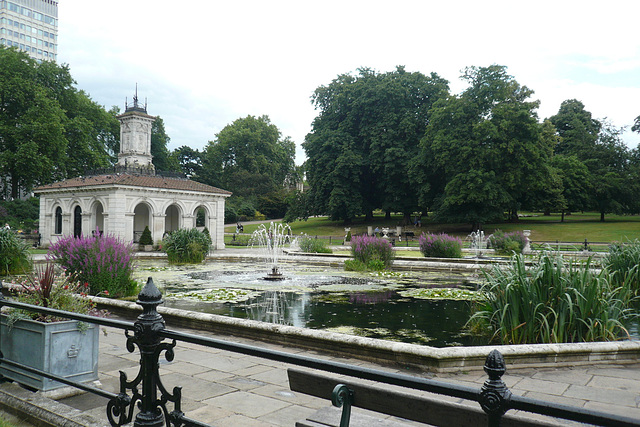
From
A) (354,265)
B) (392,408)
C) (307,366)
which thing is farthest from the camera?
(354,265)

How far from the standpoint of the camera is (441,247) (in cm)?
2062

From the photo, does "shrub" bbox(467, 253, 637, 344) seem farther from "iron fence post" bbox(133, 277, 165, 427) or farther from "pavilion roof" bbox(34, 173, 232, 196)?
"pavilion roof" bbox(34, 173, 232, 196)

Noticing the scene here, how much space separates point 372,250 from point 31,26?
114 metres

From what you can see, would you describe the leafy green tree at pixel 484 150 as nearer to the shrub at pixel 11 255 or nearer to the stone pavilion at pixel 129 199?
the stone pavilion at pixel 129 199

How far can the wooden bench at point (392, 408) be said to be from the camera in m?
2.08

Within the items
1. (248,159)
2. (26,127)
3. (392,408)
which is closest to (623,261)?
(392,408)

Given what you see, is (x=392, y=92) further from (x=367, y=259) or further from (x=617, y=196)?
(x=367, y=259)

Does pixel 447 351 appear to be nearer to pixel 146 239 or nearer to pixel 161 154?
pixel 146 239

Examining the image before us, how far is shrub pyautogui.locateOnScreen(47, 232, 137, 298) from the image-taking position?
1016cm

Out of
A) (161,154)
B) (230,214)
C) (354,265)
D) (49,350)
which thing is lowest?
(354,265)

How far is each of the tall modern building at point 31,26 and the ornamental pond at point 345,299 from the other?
103851 mm

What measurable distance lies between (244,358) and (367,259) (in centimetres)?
1189

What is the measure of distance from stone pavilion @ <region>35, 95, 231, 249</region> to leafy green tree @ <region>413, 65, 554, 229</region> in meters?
18.8

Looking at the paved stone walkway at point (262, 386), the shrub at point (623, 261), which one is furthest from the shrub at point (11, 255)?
the shrub at point (623, 261)
